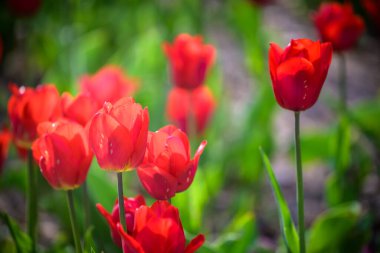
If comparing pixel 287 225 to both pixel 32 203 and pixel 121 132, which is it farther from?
pixel 32 203

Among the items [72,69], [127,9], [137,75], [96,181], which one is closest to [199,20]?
[137,75]

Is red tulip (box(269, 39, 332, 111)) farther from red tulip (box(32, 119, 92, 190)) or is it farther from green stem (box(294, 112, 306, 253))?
red tulip (box(32, 119, 92, 190))

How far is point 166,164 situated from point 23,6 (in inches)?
46.7

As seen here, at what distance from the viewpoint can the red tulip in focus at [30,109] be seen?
818 millimetres

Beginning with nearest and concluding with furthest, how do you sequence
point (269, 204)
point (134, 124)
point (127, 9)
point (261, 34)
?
point (134, 124), point (269, 204), point (261, 34), point (127, 9)

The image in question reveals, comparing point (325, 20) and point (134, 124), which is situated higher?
point (134, 124)

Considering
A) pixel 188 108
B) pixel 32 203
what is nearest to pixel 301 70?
pixel 32 203

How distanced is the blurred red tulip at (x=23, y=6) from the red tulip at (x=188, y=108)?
1.69ft

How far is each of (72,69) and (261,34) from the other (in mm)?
672

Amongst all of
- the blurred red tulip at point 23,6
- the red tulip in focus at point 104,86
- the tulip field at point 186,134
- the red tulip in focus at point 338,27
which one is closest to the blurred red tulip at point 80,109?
the tulip field at point 186,134

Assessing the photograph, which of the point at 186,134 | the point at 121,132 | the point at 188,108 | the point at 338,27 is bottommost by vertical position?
the point at 188,108

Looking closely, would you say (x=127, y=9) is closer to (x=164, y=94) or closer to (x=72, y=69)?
(x=72, y=69)

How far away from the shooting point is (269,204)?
167cm

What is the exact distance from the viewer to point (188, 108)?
4.83ft
